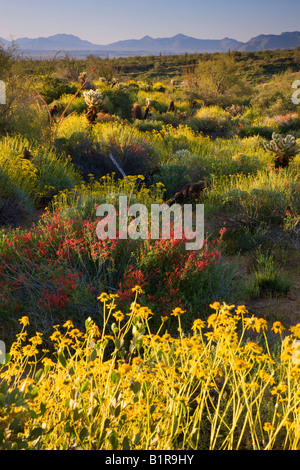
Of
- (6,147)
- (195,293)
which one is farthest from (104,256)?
(6,147)

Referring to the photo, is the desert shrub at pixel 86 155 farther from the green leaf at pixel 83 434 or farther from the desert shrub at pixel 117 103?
the green leaf at pixel 83 434

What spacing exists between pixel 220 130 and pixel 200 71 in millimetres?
9958

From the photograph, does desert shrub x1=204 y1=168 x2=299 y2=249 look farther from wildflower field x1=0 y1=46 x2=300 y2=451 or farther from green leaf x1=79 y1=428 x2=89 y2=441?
green leaf x1=79 y1=428 x2=89 y2=441

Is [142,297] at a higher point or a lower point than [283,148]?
lower

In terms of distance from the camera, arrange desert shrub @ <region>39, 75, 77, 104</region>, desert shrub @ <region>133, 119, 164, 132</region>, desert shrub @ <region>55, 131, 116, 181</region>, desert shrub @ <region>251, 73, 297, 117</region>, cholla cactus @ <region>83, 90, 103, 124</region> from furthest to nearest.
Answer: desert shrub @ <region>251, 73, 297, 117</region>, desert shrub @ <region>39, 75, 77, 104</region>, desert shrub @ <region>133, 119, 164, 132</region>, cholla cactus @ <region>83, 90, 103, 124</region>, desert shrub @ <region>55, 131, 116, 181</region>

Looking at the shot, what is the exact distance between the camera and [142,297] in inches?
164

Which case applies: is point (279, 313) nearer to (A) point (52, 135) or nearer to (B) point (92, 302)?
(B) point (92, 302)

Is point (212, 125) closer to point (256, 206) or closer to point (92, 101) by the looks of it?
point (92, 101)

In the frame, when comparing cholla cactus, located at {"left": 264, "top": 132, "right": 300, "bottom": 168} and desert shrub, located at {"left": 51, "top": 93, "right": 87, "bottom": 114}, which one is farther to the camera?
desert shrub, located at {"left": 51, "top": 93, "right": 87, "bottom": 114}

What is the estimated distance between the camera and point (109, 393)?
223 centimetres

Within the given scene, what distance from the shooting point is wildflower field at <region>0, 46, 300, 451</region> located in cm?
216

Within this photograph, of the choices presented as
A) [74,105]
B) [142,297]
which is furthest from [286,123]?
[142,297]

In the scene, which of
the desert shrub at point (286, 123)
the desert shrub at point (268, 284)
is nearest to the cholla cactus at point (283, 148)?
the desert shrub at point (268, 284)

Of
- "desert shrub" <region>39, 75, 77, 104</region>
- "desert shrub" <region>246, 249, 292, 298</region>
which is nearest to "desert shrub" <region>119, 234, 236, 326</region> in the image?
"desert shrub" <region>246, 249, 292, 298</region>
